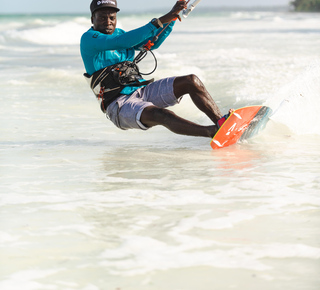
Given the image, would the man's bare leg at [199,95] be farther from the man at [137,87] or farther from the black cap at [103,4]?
the black cap at [103,4]

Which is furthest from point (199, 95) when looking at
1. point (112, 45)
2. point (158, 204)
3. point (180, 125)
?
point (158, 204)

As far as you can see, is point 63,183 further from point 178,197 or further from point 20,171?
point 178,197

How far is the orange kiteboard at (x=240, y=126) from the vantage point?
4973mm

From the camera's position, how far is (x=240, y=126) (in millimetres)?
5086

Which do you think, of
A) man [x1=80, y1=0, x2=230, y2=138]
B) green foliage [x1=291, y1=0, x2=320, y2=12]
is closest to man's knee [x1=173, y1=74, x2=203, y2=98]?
man [x1=80, y1=0, x2=230, y2=138]

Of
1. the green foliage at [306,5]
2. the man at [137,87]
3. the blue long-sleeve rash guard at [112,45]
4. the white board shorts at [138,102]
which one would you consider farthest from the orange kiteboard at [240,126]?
the green foliage at [306,5]

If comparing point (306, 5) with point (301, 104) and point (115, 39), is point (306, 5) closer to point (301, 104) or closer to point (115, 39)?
point (301, 104)

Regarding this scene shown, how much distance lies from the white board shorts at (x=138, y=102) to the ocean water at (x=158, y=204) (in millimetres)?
280

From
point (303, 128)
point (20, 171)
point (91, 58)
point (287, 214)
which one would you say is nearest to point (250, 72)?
point (303, 128)

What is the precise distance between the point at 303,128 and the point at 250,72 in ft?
14.0

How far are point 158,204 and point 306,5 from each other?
199 feet

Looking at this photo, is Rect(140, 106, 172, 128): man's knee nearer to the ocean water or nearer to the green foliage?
the ocean water

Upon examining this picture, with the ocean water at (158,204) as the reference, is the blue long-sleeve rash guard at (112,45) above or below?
above

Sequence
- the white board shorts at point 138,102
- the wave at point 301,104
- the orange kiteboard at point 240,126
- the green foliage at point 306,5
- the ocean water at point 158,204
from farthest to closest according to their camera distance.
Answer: the green foliage at point 306,5 < the wave at point 301,104 < the white board shorts at point 138,102 < the orange kiteboard at point 240,126 < the ocean water at point 158,204
